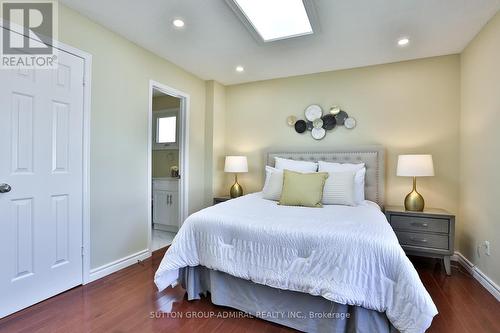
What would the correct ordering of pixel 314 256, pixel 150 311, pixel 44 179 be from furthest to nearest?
pixel 44 179 < pixel 150 311 < pixel 314 256

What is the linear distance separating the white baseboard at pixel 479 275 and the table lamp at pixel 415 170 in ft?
2.34

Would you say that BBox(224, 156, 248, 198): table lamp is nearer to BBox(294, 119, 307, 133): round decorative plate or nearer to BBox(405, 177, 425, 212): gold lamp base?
BBox(294, 119, 307, 133): round decorative plate

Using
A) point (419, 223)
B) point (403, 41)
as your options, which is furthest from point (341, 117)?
point (419, 223)

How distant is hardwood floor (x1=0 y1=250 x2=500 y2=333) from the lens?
5.64 feet

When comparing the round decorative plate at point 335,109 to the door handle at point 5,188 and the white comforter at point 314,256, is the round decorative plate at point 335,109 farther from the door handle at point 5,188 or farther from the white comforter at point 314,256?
the door handle at point 5,188

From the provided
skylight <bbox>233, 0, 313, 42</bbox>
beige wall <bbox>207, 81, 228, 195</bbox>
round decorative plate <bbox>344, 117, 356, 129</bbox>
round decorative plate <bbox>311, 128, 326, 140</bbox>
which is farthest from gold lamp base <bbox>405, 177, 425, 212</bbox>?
beige wall <bbox>207, 81, 228, 195</bbox>

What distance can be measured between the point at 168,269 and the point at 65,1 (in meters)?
2.41

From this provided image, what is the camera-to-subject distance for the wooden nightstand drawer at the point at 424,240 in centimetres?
256

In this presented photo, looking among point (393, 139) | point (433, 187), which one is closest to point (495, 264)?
point (433, 187)

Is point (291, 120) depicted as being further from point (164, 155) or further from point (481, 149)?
point (164, 155)

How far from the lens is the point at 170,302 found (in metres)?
2.04

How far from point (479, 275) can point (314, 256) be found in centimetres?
204

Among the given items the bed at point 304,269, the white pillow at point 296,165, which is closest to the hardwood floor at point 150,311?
the bed at point 304,269

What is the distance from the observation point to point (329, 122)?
3.51m
